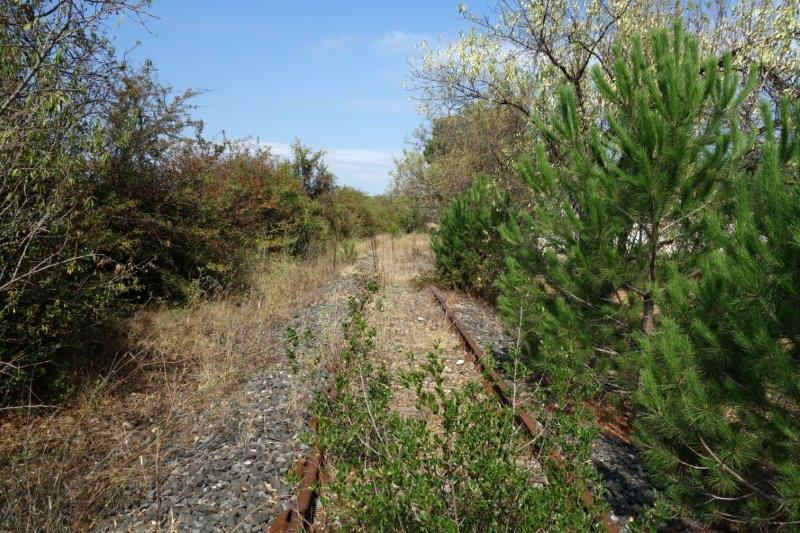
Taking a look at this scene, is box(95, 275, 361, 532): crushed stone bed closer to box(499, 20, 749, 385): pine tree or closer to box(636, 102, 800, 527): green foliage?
box(499, 20, 749, 385): pine tree

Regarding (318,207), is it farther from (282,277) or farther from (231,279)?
(231,279)

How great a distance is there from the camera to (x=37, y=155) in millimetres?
4305

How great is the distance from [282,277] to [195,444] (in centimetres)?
741

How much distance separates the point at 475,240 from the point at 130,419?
752cm

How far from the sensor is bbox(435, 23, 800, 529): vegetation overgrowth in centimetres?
284

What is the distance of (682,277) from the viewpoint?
3865mm

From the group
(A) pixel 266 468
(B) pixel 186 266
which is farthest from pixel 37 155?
(B) pixel 186 266

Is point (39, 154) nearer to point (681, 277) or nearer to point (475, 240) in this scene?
point (681, 277)

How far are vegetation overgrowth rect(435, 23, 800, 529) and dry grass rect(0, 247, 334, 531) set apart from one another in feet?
10.3

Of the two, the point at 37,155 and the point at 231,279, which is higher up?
the point at 37,155

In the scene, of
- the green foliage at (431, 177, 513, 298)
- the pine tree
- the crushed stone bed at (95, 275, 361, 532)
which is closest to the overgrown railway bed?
the crushed stone bed at (95, 275, 361, 532)

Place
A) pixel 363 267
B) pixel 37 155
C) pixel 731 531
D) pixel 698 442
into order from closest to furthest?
pixel 698 442 → pixel 731 531 → pixel 37 155 → pixel 363 267

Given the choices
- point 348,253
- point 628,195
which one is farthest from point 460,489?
point 348,253

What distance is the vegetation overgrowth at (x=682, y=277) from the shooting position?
112 inches
